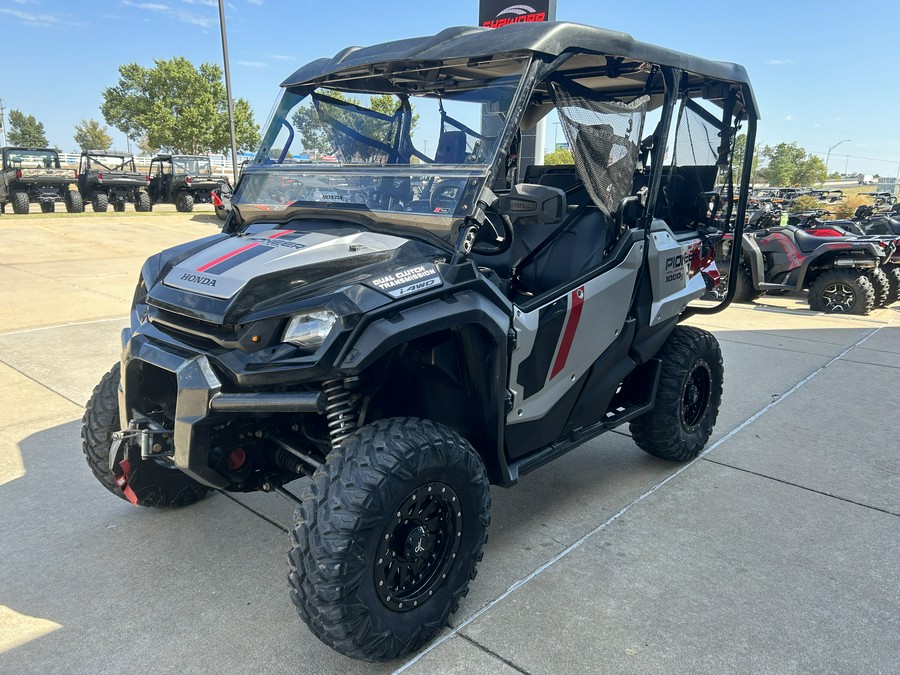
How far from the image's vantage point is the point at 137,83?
44.3 m

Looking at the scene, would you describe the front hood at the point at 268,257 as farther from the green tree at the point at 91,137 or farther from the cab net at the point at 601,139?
the green tree at the point at 91,137

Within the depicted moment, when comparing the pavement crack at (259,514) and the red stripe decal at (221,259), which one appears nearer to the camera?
the red stripe decal at (221,259)

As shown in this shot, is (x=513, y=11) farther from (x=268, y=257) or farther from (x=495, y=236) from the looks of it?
(x=268, y=257)

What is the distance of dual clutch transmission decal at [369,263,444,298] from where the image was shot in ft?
7.53

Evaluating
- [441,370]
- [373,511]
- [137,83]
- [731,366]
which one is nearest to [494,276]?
[441,370]

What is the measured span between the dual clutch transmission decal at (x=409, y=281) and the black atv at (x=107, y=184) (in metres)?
20.4

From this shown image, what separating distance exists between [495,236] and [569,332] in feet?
1.85

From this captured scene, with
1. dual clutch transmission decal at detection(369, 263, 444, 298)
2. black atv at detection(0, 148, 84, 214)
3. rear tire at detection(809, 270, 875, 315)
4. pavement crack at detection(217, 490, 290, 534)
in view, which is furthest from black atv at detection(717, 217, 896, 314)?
black atv at detection(0, 148, 84, 214)

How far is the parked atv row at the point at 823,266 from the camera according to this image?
8.91m

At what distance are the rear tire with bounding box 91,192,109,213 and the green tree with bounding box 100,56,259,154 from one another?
22.2 meters

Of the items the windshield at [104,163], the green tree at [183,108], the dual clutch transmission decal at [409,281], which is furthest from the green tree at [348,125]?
the green tree at [183,108]

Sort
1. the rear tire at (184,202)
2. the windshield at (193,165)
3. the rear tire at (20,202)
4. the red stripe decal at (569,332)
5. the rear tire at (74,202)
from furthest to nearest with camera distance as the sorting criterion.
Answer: the windshield at (193,165), the rear tire at (184,202), the rear tire at (74,202), the rear tire at (20,202), the red stripe decal at (569,332)

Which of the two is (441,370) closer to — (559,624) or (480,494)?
(480,494)

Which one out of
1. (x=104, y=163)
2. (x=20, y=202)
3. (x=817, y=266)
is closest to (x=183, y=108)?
(x=104, y=163)
